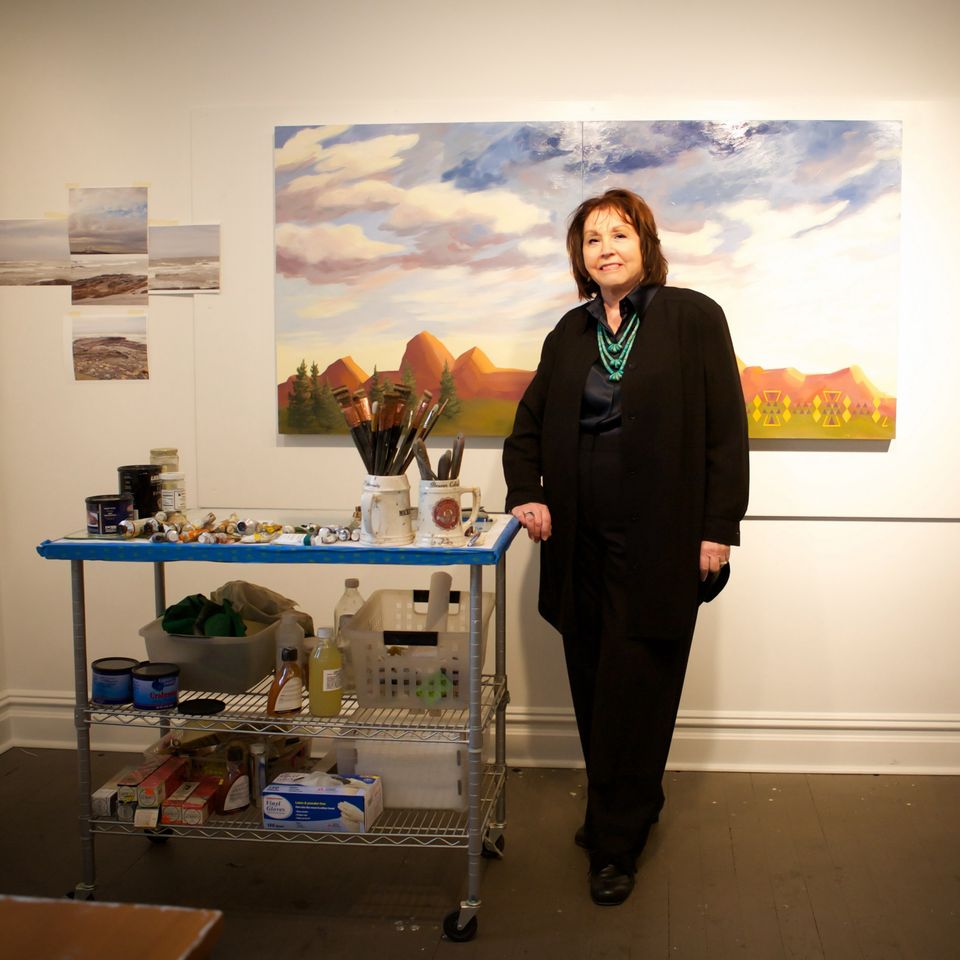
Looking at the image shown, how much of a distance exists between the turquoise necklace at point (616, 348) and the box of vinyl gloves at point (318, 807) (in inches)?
45.7

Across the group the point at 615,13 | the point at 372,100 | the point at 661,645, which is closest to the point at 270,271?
the point at 372,100

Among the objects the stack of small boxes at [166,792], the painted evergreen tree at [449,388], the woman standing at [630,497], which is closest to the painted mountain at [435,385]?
the painted evergreen tree at [449,388]

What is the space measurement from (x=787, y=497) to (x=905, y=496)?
14.3 inches

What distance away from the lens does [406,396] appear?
90.1 inches

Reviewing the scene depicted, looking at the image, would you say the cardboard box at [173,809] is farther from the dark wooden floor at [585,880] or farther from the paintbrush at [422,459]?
the paintbrush at [422,459]

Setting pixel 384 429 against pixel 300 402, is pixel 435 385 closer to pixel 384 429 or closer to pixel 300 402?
pixel 300 402

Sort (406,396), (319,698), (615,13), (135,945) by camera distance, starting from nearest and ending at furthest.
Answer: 1. (135,945)
2. (406,396)
3. (319,698)
4. (615,13)

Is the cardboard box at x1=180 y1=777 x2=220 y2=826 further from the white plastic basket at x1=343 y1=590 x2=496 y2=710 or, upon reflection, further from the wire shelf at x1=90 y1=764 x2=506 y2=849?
the white plastic basket at x1=343 y1=590 x2=496 y2=710

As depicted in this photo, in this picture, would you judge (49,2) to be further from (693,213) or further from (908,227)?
(908,227)

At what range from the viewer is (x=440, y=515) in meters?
2.25

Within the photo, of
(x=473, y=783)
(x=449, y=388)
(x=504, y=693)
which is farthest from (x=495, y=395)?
(x=473, y=783)

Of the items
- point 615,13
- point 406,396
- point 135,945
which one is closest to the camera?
point 135,945

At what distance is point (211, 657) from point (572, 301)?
4.97 ft

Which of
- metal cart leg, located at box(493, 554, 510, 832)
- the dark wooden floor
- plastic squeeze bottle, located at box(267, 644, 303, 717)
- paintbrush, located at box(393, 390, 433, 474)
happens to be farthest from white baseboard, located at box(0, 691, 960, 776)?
paintbrush, located at box(393, 390, 433, 474)
